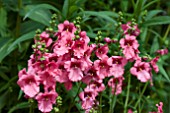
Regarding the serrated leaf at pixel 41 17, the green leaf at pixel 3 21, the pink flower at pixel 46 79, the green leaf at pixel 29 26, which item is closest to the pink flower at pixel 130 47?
the pink flower at pixel 46 79

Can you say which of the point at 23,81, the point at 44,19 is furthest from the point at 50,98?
the point at 44,19

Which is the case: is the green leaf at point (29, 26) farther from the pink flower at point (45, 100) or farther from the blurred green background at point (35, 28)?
the pink flower at point (45, 100)

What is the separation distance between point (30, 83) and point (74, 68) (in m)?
0.17

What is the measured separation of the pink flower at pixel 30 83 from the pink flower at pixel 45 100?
3 centimetres

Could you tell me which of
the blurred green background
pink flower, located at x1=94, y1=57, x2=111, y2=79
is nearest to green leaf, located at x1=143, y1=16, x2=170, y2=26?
the blurred green background

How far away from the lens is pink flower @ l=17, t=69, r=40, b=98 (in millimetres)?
1535

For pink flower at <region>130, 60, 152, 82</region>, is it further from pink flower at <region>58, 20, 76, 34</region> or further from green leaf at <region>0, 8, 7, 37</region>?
green leaf at <region>0, 8, 7, 37</region>

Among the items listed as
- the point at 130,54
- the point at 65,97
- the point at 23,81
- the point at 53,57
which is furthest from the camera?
the point at 65,97

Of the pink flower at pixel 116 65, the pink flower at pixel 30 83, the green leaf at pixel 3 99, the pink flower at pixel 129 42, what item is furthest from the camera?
the green leaf at pixel 3 99

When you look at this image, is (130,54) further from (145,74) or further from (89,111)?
(89,111)

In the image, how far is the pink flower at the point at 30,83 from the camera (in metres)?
1.54

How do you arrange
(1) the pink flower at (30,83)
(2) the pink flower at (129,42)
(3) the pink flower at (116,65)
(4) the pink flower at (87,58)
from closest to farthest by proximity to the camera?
(1) the pink flower at (30,83), (4) the pink flower at (87,58), (3) the pink flower at (116,65), (2) the pink flower at (129,42)

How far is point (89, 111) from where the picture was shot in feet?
5.55

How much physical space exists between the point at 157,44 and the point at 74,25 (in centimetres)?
75
